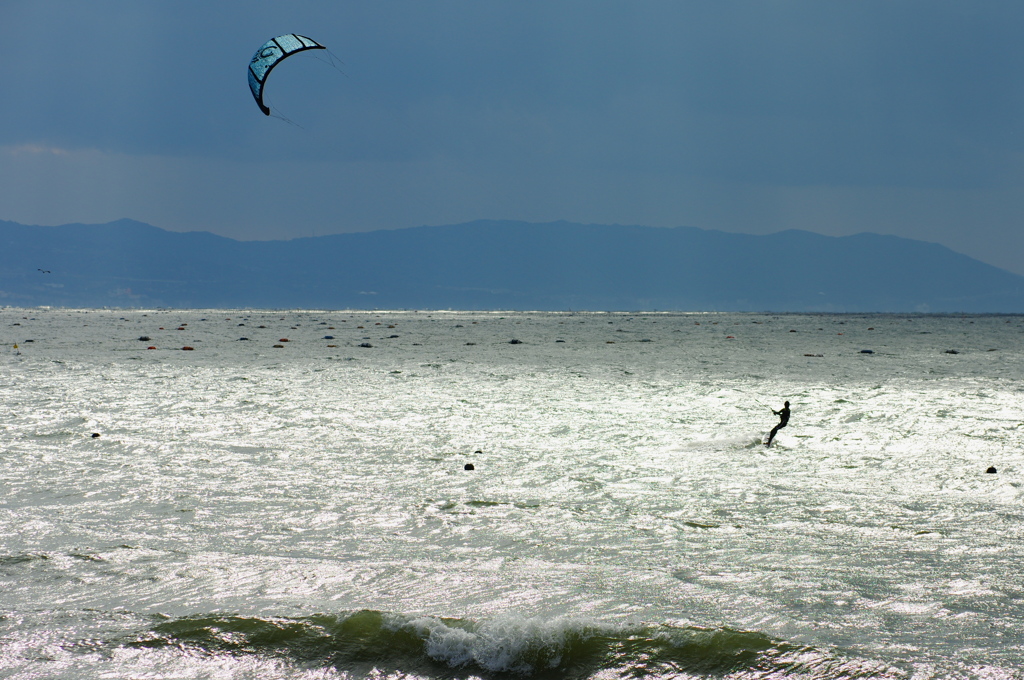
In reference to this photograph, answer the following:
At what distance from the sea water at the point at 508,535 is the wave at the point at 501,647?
0.01m

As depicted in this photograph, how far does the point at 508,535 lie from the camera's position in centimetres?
473

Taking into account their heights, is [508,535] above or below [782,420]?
below

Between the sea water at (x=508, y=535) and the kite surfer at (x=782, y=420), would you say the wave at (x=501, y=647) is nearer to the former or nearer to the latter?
the sea water at (x=508, y=535)

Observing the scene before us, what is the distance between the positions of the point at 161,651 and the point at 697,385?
9.22 m

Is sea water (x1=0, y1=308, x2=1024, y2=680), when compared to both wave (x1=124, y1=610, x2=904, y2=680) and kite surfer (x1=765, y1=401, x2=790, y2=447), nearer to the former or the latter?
wave (x1=124, y1=610, x2=904, y2=680)

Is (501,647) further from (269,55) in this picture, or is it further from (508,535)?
(269,55)

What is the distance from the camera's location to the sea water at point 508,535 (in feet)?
10.6

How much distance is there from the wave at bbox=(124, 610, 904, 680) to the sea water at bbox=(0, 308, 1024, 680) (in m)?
0.01

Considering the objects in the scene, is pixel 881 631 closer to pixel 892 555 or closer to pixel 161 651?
pixel 892 555

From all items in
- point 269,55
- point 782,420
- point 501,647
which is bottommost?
point 501,647

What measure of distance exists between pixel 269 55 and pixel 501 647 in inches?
863

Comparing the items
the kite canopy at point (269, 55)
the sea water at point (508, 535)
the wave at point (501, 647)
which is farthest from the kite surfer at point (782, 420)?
the kite canopy at point (269, 55)

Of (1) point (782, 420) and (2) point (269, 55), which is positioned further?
(2) point (269, 55)

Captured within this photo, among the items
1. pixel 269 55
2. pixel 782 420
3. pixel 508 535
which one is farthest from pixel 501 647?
pixel 269 55
